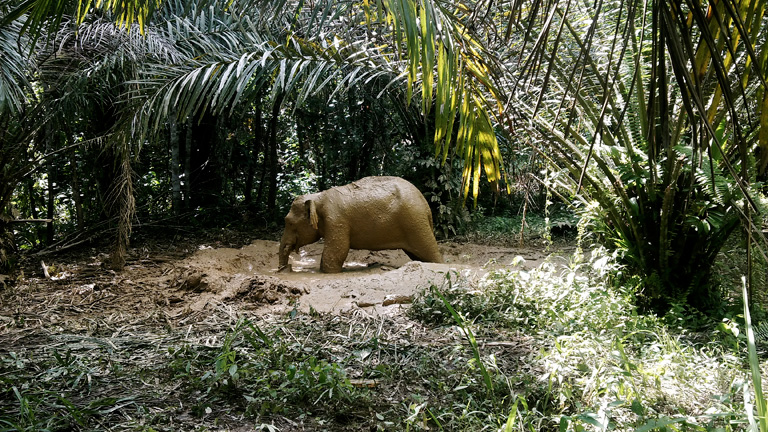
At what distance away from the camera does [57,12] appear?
2.50m

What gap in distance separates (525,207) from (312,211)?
234 centimetres

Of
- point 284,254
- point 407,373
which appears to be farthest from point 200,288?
point 407,373

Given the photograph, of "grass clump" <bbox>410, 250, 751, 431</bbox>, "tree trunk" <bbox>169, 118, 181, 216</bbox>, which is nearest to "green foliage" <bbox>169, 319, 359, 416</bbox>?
"grass clump" <bbox>410, 250, 751, 431</bbox>

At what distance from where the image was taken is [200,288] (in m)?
4.59

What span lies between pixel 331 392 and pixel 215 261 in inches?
164

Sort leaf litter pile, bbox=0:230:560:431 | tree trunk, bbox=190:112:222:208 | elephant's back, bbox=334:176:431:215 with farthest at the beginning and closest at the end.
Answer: tree trunk, bbox=190:112:222:208 < elephant's back, bbox=334:176:431:215 < leaf litter pile, bbox=0:230:560:431

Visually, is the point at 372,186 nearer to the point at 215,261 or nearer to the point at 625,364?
the point at 215,261

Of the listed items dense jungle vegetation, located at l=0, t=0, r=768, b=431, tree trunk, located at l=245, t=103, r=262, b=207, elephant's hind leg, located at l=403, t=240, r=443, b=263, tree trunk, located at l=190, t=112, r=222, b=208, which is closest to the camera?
dense jungle vegetation, located at l=0, t=0, r=768, b=431

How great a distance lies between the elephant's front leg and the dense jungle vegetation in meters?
1.87

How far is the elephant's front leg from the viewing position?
5801 millimetres

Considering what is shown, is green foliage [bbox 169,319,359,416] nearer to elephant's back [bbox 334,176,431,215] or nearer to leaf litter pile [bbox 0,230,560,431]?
leaf litter pile [bbox 0,230,560,431]

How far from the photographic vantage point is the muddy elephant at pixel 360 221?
5801mm

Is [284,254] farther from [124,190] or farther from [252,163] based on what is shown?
[252,163]

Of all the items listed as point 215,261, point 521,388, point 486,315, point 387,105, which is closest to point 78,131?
point 215,261
